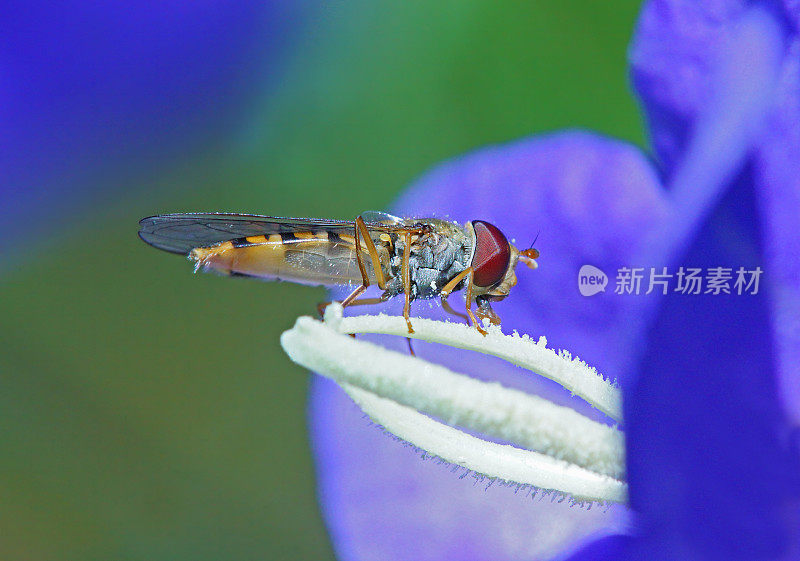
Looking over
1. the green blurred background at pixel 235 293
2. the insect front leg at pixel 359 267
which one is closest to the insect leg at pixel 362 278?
the insect front leg at pixel 359 267

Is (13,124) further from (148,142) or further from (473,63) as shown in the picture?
(473,63)

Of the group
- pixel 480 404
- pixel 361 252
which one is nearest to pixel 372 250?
pixel 361 252

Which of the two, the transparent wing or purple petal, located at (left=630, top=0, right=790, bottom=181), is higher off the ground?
purple petal, located at (left=630, top=0, right=790, bottom=181)

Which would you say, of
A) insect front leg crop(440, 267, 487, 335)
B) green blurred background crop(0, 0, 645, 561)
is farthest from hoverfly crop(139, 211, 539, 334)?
green blurred background crop(0, 0, 645, 561)

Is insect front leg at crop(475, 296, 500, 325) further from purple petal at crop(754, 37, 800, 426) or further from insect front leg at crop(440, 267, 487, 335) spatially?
purple petal at crop(754, 37, 800, 426)

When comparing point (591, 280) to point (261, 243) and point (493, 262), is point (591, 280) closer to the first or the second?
point (493, 262)

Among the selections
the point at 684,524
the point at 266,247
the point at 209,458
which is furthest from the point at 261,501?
the point at 684,524

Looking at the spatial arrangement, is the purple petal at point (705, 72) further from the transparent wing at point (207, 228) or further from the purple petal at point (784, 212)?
the transparent wing at point (207, 228)
